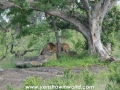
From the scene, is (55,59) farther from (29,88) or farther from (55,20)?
(29,88)

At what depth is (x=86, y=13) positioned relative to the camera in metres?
16.2

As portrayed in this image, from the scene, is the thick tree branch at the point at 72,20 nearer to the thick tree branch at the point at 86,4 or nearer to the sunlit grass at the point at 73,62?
the thick tree branch at the point at 86,4

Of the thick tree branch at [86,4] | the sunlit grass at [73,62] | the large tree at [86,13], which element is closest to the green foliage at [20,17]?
the large tree at [86,13]

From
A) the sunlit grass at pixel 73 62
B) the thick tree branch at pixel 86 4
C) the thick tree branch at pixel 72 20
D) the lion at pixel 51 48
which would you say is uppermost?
the thick tree branch at pixel 86 4

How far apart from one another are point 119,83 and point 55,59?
32.4ft

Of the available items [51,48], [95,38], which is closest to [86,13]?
[95,38]

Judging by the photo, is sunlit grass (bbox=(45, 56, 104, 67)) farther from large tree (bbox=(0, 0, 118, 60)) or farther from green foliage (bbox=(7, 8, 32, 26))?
green foliage (bbox=(7, 8, 32, 26))

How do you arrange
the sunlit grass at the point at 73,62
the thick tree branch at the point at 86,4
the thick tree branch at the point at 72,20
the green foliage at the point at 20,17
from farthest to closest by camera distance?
the green foliage at the point at 20,17 < the thick tree branch at the point at 72,20 < the thick tree branch at the point at 86,4 < the sunlit grass at the point at 73,62

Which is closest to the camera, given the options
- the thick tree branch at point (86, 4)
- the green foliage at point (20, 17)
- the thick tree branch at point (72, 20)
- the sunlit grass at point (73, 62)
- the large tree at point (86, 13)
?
the sunlit grass at point (73, 62)

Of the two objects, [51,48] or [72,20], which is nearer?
[72,20]

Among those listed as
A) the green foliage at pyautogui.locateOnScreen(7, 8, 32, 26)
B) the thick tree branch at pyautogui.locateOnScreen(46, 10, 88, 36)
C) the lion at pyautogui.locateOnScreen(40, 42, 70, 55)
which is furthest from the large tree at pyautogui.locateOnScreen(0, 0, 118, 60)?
the green foliage at pyautogui.locateOnScreen(7, 8, 32, 26)

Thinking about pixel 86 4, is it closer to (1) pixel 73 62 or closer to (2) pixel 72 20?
(2) pixel 72 20

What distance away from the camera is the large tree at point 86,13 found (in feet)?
50.3

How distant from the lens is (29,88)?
534 centimetres
